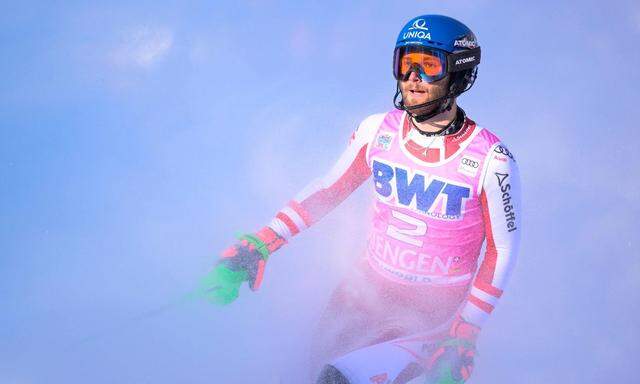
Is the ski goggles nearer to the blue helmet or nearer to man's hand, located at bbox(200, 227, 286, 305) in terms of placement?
the blue helmet

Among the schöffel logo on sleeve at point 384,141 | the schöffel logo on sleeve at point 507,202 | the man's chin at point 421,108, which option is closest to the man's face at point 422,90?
the man's chin at point 421,108

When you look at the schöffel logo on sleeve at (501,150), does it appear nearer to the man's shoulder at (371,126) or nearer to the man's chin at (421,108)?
the man's chin at (421,108)

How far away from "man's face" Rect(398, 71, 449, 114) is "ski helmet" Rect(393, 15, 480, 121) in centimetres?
2

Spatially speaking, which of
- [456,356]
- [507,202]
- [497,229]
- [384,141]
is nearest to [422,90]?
[384,141]

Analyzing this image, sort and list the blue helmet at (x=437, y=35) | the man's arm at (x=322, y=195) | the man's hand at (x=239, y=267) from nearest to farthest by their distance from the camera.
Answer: the blue helmet at (x=437, y=35) → the man's hand at (x=239, y=267) → the man's arm at (x=322, y=195)

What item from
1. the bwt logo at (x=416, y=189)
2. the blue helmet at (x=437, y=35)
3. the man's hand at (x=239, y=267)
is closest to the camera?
the blue helmet at (x=437, y=35)

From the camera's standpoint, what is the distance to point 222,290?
3.51 meters

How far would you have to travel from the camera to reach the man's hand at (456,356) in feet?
10.4

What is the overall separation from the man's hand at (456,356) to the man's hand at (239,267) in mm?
1160

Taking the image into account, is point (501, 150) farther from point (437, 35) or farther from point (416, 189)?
point (437, 35)

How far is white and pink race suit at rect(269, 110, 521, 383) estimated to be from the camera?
3.26m

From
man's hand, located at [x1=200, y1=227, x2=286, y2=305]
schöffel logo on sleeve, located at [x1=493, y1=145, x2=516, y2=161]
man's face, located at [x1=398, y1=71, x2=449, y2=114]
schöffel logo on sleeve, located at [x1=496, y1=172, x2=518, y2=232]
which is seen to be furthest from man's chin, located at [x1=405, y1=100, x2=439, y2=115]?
man's hand, located at [x1=200, y1=227, x2=286, y2=305]

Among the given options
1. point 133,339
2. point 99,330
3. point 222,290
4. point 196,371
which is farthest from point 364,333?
point 99,330

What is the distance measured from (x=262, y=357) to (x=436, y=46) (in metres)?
3.13
